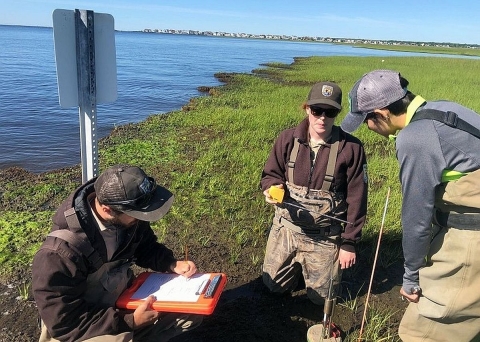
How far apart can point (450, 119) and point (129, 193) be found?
1.77m

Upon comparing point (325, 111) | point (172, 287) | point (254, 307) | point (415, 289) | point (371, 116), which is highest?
point (371, 116)

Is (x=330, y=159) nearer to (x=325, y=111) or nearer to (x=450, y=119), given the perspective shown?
(x=325, y=111)

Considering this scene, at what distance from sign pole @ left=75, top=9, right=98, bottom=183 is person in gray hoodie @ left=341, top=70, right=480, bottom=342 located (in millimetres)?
1949

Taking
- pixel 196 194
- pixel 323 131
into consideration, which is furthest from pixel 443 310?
pixel 196 194

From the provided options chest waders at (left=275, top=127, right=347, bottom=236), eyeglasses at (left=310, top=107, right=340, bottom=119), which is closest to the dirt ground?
chest waders at (left=275, top=127, right=347, bottom=236)

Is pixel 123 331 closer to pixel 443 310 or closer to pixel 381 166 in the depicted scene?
→ pixel 443 310

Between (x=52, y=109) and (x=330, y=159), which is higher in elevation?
(x=330, y=159)

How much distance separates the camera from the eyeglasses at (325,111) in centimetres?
319

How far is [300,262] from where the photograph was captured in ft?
12.1

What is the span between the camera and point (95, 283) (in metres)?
2.62

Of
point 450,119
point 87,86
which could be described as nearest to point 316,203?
point 450,119

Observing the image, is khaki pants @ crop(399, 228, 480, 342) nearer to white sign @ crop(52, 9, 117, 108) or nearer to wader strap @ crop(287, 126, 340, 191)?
wader strap @ crop(287, 126, 340, 191)

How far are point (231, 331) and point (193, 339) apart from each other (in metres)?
0.33

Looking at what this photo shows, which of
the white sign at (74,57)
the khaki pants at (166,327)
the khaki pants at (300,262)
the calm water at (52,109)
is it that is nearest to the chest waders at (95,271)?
the khaki pants at (166,327)
